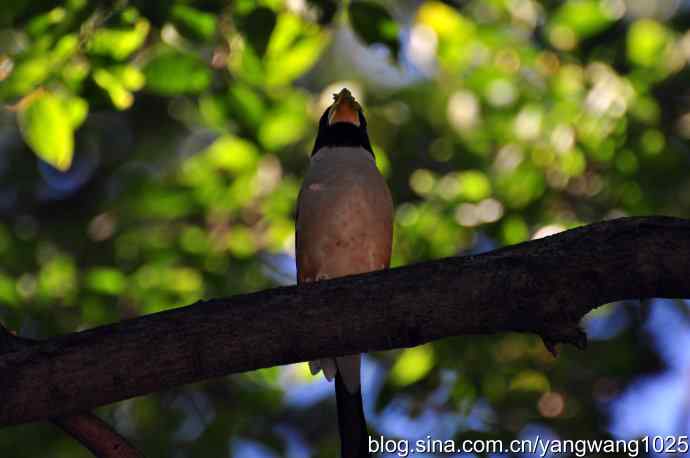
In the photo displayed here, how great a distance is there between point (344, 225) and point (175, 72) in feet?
3.32

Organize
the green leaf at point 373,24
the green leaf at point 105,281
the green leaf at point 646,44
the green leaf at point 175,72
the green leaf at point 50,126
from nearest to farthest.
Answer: the green leaf at point 373,24 < the green leaf at point 50,126 < the green leaf at point 175,72 < the green leaf at point 105,281 < the green leaf at point 646,44

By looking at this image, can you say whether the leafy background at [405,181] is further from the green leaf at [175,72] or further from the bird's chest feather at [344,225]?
the bird's chest feather at [344,225]

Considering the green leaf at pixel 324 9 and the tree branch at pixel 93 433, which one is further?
the green leaf at pixel 324 9

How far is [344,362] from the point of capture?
15.6 feet

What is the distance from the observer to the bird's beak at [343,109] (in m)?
5.16

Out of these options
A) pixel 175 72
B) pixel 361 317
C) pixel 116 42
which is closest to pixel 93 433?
pixel 361 317

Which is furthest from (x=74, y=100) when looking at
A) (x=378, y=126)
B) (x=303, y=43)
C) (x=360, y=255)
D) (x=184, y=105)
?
(x=184, y=105)

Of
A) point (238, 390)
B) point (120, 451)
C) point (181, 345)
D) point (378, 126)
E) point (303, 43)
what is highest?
point (303, 43)

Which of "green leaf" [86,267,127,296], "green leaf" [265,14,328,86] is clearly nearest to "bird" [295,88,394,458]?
"green leaf" [265,14,328,86]

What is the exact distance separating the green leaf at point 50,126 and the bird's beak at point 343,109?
1449mm

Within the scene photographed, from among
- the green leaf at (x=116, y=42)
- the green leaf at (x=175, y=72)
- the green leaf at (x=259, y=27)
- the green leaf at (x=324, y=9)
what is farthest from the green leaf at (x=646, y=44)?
the green leaf at (x=116, y=42)

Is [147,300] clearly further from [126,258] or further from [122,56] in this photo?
[122,56]

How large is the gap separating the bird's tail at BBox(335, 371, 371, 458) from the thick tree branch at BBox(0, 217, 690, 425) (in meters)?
1.15

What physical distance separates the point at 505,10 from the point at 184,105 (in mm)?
2368
